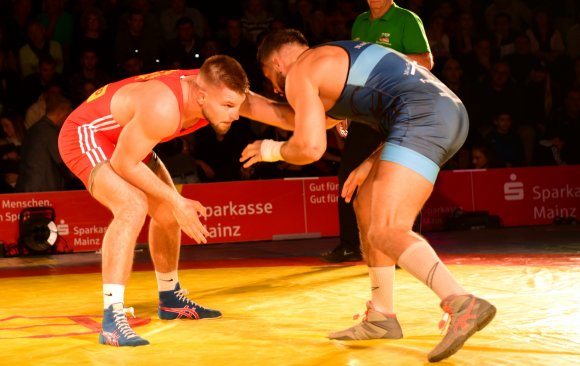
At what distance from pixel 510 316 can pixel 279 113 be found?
1.47 meters

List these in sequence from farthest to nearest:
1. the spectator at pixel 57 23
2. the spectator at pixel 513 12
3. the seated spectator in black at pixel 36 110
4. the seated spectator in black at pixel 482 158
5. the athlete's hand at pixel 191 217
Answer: the spectator at pixel 513 12, the spectator at pixel 57 23, the seated spectator in black at pixel 482 158, the seated spectator in black at pixel 36 110, the athlete's hand at pixel 191 217

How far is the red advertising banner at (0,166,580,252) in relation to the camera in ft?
26.8

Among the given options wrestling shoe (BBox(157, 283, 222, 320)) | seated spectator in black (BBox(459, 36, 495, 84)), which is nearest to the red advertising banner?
seated spectator in black (BBox(459, 36, 495, 84))

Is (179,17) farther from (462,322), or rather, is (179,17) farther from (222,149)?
(462,322)

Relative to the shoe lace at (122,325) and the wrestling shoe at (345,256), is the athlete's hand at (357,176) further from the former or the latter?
the wrestling shoe at (345,256)

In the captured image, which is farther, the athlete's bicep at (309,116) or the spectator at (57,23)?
the spectator at (57,23)

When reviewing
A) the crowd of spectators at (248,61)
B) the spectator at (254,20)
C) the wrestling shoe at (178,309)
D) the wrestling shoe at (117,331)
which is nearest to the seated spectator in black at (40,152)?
the crowd of spectators at (248,61)

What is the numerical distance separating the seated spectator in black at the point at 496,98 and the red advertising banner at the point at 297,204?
1.22 metres

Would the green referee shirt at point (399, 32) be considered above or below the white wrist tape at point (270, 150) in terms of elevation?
above

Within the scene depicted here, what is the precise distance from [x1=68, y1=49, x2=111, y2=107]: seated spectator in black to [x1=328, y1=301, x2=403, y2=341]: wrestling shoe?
20.1 ft

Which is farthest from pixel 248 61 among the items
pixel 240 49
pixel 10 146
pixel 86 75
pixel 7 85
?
pixel 10 146

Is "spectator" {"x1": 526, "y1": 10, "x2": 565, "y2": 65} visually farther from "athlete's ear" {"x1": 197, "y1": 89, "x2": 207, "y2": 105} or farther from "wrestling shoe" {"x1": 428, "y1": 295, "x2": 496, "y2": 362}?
"wrestling shoe" {"x1": 428, "y1": 295, "x2": 496, "y2": 362}

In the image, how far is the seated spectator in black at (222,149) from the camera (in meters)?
9.34

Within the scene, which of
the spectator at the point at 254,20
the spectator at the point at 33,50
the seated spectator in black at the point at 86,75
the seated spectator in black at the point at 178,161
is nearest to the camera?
the seated spectator in black at the point at 178,161
